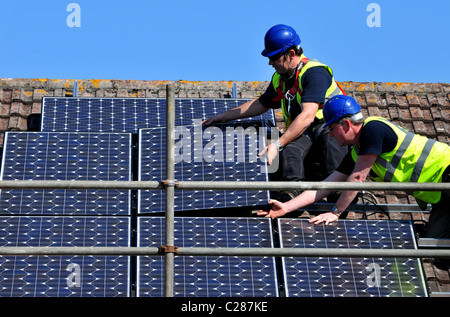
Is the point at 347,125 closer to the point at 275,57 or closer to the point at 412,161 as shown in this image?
the point at 412,161

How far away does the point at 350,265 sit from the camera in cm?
736

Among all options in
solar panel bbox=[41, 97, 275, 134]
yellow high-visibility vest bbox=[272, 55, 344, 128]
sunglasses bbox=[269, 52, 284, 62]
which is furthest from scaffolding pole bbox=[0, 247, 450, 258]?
solar panel bbox=[41, 97, 275, 134]

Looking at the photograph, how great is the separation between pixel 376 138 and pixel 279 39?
5.31 ft

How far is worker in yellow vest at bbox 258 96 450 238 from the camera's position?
23.9 ft

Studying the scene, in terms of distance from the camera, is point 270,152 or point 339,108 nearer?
point 339,108

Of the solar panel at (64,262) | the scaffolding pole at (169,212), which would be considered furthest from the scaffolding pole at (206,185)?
the solar panel at (64,262)

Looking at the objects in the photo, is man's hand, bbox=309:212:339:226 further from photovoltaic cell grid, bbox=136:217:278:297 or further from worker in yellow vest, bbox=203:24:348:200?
worker in yellow vest, bbox=203:24:348:200

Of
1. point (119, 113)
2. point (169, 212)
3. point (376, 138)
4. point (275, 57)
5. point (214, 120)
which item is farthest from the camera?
point (119, 113)

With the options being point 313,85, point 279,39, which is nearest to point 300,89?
point 313,85

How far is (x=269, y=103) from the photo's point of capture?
9.02 meters

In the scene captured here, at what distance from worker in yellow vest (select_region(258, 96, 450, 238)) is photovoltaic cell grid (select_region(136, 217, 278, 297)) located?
355 millimetres

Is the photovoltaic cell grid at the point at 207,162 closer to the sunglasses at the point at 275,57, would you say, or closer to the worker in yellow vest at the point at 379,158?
the worker in yellow vest at the point at 379,158

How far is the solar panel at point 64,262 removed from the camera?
7.09m

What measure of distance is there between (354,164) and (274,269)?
122 cm
